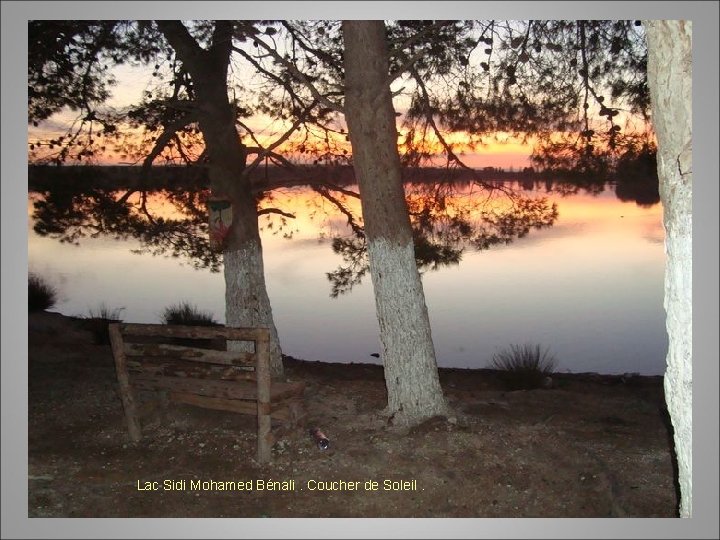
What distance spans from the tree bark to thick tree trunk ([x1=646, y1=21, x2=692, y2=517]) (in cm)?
359

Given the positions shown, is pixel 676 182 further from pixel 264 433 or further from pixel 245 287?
pixel 245 287

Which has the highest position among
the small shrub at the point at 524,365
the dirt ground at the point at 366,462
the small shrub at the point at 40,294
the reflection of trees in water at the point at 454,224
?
the reflection of trees in water at the point at 454,224

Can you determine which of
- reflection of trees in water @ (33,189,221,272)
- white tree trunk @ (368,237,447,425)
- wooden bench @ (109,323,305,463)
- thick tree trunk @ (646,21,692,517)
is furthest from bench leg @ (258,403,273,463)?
reflection of trees in water @ (33,189,221,272)

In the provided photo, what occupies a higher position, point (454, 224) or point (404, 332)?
point (454, 224)

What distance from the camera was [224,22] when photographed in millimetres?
5938

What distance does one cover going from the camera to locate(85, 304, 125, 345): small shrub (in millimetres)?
8992

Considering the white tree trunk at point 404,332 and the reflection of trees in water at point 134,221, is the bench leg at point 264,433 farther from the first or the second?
the reflection of trees in water at point 134,221

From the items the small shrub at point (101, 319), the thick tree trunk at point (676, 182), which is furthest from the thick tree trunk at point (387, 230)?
the small shrub at point (101, 319)

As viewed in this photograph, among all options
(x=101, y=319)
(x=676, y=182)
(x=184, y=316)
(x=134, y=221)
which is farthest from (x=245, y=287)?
(x=101, y=319)

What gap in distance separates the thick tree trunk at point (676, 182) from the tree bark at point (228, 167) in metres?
3.59

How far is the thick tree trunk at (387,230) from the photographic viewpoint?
4.92 metres

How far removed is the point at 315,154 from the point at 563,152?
2503 millimetres

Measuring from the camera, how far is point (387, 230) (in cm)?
498

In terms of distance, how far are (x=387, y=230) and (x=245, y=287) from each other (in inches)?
65.3
